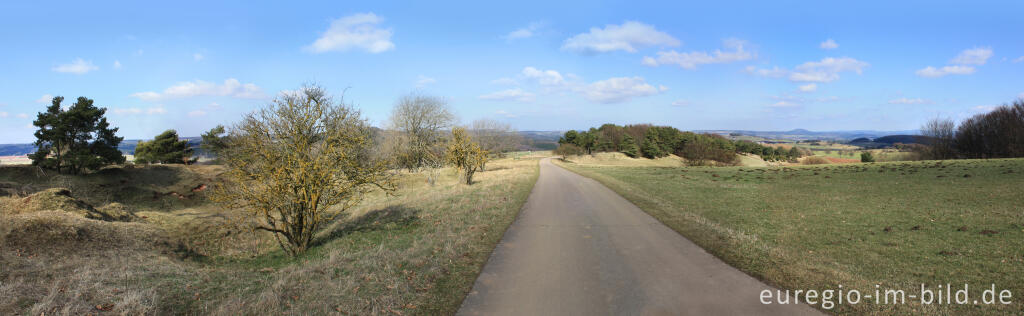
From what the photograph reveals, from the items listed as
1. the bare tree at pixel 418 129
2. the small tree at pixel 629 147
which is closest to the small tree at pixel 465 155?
the bare tree at pixel 418 129

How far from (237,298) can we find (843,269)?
33.8 feet

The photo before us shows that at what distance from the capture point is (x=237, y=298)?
16.8 ft

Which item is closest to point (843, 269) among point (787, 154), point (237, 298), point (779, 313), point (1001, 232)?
point (779, 313)

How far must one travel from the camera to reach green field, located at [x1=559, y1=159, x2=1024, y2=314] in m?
5.97

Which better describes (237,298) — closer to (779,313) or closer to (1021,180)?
(779,313)

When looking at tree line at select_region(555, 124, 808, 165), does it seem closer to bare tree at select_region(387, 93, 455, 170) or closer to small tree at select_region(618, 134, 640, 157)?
small tree at select_region(618, 134, 640, 157)

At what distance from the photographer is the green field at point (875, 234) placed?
5.97 metres

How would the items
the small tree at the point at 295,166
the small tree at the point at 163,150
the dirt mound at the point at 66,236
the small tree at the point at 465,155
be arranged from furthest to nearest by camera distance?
1. the small tree at the point at 163,150
2. the small tree at the point at 465,155
3. the small tree at the point at 295,166
4. the dirt mound at the point at 66,236

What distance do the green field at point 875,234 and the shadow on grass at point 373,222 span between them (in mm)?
9214

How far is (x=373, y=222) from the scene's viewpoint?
13.8m

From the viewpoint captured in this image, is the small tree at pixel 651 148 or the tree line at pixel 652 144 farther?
the small tree at pixel 651 148

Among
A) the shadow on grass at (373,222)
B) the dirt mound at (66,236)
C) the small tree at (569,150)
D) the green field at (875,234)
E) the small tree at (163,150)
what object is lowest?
the shadow on grass at (373,222)

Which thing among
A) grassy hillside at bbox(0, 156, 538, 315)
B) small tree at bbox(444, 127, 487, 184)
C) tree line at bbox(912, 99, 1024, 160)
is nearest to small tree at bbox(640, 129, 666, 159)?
tree line at bbox(912, 99, 1024, 160)

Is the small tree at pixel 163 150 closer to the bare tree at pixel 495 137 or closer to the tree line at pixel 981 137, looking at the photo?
the bare tree at pixel 495 137
